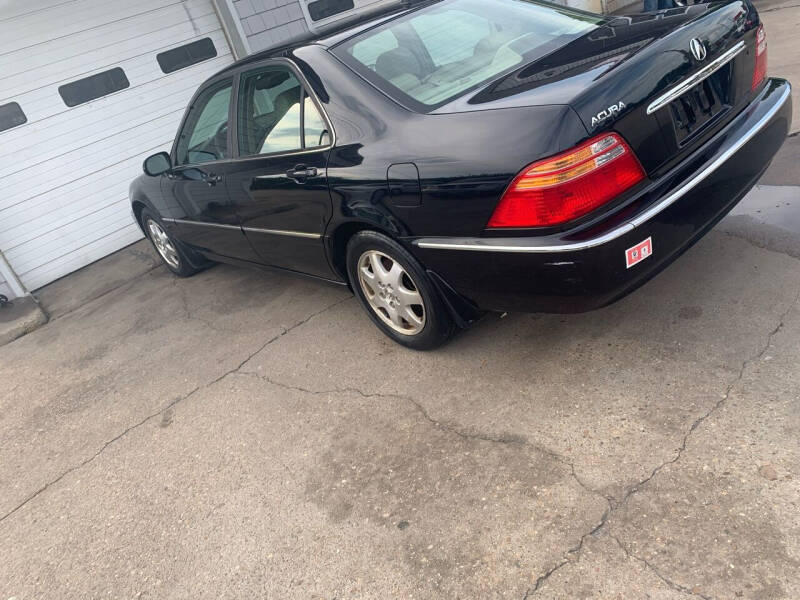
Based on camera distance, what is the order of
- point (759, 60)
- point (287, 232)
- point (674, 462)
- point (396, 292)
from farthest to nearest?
point (287, 232) < point (396, 292) < point (759, 60) < point (674, 462)

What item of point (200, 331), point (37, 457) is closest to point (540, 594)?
point (37, 457)

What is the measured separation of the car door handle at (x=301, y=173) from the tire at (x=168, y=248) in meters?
2.37

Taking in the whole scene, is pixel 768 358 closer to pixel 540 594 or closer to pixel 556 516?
pixel 556 516

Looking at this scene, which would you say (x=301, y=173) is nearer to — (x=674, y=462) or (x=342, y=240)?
(x=342, y=240)

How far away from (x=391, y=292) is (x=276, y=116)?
119cm

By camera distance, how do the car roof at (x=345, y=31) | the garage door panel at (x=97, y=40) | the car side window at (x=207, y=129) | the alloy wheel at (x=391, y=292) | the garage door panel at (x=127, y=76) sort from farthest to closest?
the garage door panel at (x=127, y=76) < the garage door panel at (x=97, y=40) < the car side window at (x=207, y=129) < the car roof at (x=345, y=31) < the alloy wheel at (x=391, y=292)

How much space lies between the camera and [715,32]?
9.24 ft

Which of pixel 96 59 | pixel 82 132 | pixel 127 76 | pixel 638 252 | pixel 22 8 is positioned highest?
pixel 22 8

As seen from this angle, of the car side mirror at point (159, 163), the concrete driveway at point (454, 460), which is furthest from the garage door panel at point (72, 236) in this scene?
the concrete driveway at point (454, 460)

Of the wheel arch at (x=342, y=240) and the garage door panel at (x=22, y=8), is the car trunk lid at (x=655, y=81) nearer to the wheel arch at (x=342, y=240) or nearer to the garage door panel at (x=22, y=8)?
the wheel arch at (x=342, y=240)

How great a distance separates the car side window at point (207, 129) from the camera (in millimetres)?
4051

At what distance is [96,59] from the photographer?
6.80m

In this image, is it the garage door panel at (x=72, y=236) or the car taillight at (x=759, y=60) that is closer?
the car taillight at (x=759, y=60)

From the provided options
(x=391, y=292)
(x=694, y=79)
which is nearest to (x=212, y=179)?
(x=391, y=292)
